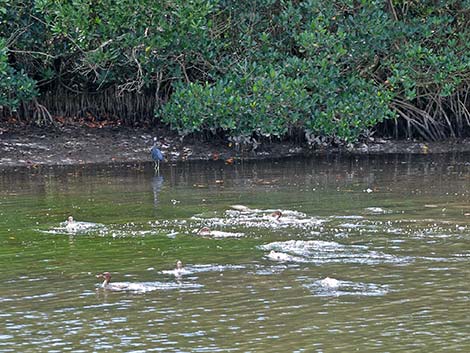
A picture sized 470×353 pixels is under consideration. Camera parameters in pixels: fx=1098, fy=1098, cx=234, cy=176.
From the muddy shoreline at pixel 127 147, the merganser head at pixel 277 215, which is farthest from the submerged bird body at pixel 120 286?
the muddy shoreline at pixel 127 147

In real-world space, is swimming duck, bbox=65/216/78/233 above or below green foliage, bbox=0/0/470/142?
below

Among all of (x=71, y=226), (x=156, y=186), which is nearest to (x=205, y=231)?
(x=71, y=226)

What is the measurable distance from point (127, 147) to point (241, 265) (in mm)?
14713

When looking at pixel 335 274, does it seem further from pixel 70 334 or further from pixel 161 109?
pixel 161 109

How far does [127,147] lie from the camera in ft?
93.4

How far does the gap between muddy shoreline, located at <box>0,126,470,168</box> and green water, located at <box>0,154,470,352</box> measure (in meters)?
4.30

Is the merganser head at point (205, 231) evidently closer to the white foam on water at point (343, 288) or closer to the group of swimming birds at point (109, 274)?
the group of swimming birds at point (109, 274)

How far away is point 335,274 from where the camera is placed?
13.4m

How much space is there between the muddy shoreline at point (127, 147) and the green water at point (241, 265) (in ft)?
14.1

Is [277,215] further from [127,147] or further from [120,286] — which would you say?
[127,147]


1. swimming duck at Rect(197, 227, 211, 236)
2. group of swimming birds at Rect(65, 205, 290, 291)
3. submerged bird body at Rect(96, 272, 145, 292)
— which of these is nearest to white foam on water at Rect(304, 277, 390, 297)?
group of swimming birds at Rect(65, 205, 290, 291)

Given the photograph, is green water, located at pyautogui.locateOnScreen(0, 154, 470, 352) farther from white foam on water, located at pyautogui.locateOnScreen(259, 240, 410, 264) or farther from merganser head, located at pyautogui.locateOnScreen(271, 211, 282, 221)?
merganser head, located at pyautogui.locateOnScreen(271, 211, 282, 221)

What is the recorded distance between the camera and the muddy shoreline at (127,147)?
2740 centimetres

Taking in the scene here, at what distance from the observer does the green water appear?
36.2 ft
